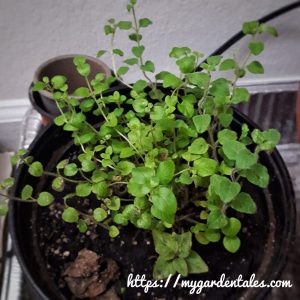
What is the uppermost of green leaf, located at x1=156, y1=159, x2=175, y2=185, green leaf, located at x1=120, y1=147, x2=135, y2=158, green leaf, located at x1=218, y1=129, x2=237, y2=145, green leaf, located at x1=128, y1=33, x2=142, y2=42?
green leaf, located at x1=128, y1=33, x2=142, y2=42

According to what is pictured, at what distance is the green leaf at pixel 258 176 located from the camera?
1.38 ft

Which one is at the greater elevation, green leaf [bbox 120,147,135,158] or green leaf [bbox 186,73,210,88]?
green leaf [bbox 186,73,210,88]

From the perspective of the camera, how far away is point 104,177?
0.51m

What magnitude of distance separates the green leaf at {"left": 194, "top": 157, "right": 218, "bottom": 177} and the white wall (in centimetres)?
52

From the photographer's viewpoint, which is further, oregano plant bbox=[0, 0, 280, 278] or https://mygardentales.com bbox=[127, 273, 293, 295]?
https://mygardentales.com bbox=[127, 273, 293, 295]

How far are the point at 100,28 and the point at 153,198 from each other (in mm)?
588

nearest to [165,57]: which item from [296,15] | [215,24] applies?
[215,24]

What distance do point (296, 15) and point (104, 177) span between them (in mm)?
711

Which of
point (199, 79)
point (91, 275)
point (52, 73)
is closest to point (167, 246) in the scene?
point (91, 275)

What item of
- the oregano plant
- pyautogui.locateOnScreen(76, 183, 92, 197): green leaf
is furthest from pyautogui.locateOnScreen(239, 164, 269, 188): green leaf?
pyautogui.locateOnScreen(76, 183, 92, 197): green leaf

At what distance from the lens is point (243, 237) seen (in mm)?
586

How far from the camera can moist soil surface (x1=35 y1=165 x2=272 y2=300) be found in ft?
1.78

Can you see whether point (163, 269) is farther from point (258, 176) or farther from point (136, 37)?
point (136, 37)

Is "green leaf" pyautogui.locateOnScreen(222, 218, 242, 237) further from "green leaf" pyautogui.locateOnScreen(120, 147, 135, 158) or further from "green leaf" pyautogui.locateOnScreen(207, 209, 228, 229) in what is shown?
"green leaf" pyautogui.locateOnScreen(120, 147, 135, 158)
